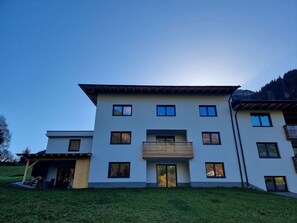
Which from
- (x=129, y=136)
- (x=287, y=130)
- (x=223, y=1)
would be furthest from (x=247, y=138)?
(x=223, y=1)

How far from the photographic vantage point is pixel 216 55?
18.0m

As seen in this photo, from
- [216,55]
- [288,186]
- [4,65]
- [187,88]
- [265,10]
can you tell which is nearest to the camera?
[288,186]

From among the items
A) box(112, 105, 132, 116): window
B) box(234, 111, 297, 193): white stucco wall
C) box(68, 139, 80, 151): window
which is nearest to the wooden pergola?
box(68, 139, 80, 151): window

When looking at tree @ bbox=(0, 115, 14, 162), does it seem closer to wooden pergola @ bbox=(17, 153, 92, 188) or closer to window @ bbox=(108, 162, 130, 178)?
wooden pergola @ bbox=(17, 153, 92, 188)

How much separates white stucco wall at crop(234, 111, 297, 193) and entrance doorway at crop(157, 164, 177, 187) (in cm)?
674

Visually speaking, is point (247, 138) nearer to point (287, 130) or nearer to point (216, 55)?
point (287, 130)

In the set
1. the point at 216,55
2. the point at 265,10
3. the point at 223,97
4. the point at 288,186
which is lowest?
the point at 288,186

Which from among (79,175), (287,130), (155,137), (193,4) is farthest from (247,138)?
(79,175)

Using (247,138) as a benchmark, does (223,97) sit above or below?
above

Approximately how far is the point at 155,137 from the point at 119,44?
428 inches

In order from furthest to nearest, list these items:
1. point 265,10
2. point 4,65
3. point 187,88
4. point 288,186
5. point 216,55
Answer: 1. point 4,65
2. point 216,55
3. point 187,88
4. point 265,10
5. point 288,186

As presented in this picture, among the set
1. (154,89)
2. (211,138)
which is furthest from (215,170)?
(154,89)

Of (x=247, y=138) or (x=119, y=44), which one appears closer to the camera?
(x=247, y=138)

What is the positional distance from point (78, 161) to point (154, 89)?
33.5 ft
